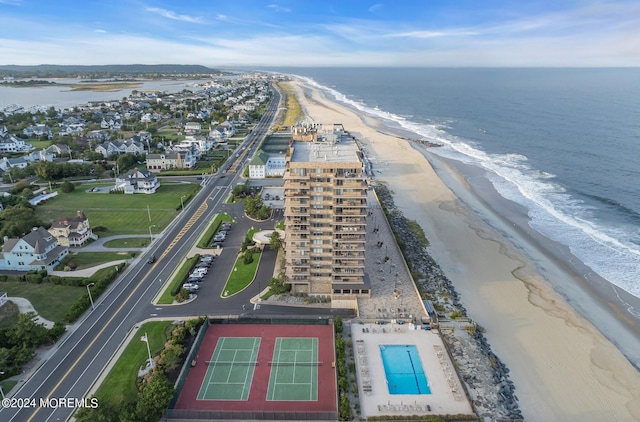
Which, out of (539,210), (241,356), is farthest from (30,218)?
(539,210)

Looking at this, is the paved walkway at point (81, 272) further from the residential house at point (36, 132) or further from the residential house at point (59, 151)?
the residential house at point (36, 132)

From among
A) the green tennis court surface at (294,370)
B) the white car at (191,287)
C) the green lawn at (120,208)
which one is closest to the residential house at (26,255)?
the green lawn at (120,208)

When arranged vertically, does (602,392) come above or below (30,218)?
below

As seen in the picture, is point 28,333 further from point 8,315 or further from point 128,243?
point 128,243

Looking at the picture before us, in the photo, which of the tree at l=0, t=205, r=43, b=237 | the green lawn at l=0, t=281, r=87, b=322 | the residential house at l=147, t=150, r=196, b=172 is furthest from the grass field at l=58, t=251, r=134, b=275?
the residential house at l=147, t=150, r=196, b=172

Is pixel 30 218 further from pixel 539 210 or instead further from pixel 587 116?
pixel 587 116

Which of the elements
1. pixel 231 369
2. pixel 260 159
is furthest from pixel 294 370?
pixel 260 159
